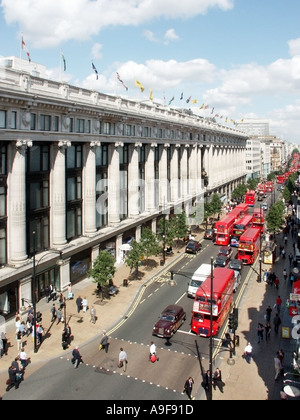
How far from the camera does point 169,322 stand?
106 ft

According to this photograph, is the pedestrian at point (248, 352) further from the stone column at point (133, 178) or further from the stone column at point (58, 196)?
the stone column at point (133, 178)

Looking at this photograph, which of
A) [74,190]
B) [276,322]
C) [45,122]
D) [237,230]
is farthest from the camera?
[237,230]

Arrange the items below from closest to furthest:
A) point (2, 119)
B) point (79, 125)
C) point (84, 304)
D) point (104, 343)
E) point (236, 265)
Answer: point (104, 343) < point (2, 119) < point (84, 304) < point (79, 125) < point (236, 265)

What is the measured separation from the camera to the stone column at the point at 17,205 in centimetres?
3450

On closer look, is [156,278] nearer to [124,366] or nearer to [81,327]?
[81,327]

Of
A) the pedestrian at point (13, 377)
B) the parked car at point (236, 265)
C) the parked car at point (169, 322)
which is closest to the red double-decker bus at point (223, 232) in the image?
the parked car at point (236, 265)

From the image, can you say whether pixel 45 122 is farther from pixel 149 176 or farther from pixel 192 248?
pixel 192 248

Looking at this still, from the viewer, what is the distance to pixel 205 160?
9719 cm

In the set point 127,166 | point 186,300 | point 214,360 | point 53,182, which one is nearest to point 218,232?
point 127,166

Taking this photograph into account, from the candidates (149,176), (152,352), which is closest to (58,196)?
(152,352)

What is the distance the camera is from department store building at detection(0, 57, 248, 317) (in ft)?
113

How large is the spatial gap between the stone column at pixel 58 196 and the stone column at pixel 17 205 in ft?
16.3

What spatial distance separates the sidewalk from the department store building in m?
4.20

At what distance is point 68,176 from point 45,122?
752 cm
